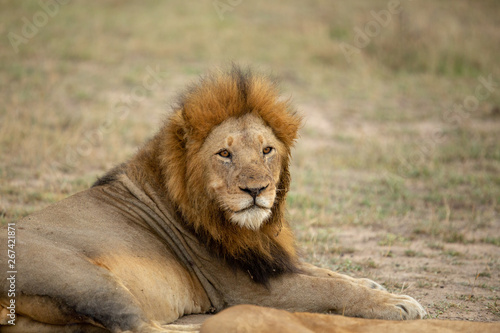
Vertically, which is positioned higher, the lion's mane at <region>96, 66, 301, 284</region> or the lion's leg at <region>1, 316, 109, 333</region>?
the lion's mane at <region>96, 66, 301, 284</region>

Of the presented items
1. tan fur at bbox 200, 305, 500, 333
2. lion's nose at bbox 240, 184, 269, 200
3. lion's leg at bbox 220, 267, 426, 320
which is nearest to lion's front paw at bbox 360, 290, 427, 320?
lion's leg at bbox 220, 267, 426, 320

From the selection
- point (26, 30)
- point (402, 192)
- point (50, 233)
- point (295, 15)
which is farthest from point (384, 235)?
point (295, 15)

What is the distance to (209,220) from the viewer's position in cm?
396

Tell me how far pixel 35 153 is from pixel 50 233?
4304mm

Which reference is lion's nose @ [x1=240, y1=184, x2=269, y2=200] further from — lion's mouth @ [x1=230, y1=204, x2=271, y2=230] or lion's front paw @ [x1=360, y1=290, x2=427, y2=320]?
lion's front paw @ [x1=360, y1=290, x2=427, y2=320]

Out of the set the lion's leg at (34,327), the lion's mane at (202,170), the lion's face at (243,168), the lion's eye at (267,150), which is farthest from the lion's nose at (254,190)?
the lion's leg at (34,327)

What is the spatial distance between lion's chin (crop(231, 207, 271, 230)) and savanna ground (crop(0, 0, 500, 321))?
1321 mm

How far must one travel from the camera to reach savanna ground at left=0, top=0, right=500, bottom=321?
5.89 metres

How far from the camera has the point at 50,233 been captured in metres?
3.64

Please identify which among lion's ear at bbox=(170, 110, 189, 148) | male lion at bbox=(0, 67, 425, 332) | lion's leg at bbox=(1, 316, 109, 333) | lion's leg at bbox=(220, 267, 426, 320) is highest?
lion's ear at bbox=(170, 110, 189, 148)

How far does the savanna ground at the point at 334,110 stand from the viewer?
589 centimetres

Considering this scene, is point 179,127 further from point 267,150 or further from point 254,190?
point 254,190

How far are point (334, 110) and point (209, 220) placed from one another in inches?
290

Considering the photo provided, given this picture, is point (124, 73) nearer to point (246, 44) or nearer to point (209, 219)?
point (246, 44)
